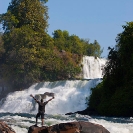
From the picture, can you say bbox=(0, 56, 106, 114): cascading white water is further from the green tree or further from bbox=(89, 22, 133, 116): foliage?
bbox=(89, 22, 133, 116): foliage

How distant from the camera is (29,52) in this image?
58375mm

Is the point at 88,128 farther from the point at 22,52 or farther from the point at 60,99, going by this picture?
the point at 22,52

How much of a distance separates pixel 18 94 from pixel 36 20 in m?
20.2

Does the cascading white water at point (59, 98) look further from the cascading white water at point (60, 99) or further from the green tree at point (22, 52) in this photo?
the green tree at point (22, 52)

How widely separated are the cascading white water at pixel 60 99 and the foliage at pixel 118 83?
7.26m

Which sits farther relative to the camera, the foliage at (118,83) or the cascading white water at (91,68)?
the cascading white water at (91,68)

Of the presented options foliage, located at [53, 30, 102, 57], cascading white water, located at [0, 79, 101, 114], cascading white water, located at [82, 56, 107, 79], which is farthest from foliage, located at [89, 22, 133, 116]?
foliage, located at [53, 30, 102, 57]

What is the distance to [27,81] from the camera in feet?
191

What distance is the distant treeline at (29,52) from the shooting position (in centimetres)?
5856

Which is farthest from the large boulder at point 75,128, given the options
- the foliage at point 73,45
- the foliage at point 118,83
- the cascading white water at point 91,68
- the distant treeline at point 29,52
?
the foliage at point 73,45

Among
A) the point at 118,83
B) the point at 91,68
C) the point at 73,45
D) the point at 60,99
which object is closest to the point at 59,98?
the point at 60,99

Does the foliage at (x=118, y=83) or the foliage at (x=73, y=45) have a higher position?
the foliage at (x=73, y=45)

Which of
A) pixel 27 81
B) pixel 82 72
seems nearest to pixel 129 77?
pixel 27 81

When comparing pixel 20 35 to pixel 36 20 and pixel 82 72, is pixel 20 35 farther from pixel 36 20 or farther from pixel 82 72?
pixel 82 72
